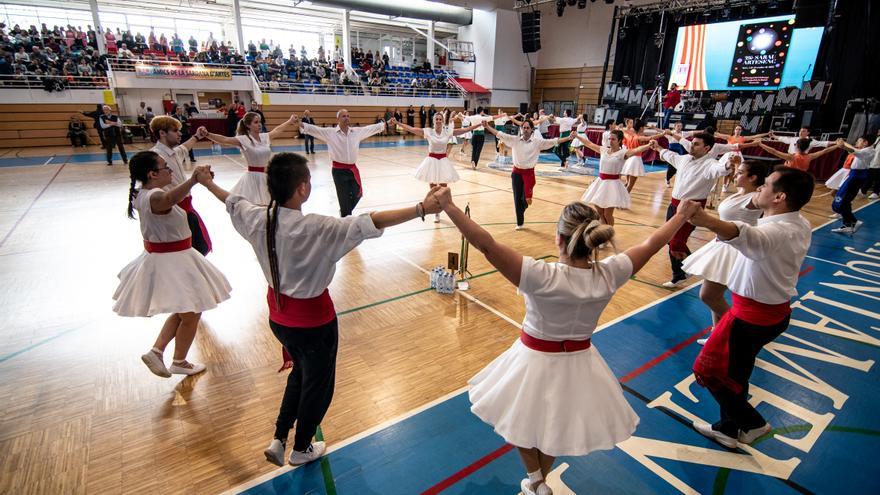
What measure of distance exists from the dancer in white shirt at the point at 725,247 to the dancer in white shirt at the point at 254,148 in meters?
5.27

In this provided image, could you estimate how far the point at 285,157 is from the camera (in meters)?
1.98

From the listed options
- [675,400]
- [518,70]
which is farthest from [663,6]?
[675,400]

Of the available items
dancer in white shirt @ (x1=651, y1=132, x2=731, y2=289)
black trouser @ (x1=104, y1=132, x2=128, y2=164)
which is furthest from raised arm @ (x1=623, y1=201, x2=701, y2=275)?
black trouser @ (x1=104, y1=132, x2=128, y2=164)

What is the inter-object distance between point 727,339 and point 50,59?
25703 mm

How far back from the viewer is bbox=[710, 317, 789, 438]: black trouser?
98.7 inches

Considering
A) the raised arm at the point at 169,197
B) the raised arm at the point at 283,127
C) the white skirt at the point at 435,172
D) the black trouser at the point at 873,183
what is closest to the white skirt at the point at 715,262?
the raised arm at the point at 169,197

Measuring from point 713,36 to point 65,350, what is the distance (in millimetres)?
24773

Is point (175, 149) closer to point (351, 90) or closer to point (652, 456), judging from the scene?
point (652, 456)

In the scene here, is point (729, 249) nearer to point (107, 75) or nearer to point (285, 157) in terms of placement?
point (285, 157)

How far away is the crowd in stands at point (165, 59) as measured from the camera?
16922 millimetres

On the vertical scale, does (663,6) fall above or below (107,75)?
above

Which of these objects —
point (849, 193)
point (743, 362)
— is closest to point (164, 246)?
point (743, 362)

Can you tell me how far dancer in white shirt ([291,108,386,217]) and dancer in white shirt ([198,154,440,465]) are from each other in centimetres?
421

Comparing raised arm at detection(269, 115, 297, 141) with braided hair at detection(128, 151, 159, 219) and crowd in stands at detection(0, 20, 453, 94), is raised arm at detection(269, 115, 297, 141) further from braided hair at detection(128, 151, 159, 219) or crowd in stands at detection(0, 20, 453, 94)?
crowd in stands at detection(0, 20, 453, 94)
